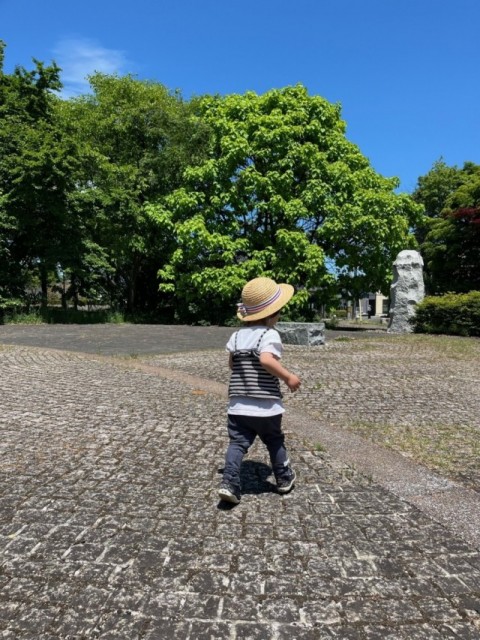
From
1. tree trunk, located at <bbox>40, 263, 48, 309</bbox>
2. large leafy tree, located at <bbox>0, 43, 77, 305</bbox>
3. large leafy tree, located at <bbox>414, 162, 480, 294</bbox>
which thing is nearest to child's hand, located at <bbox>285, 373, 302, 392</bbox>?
large leafy tree, located at <bbox>0, 43, 77, 305</bbox>

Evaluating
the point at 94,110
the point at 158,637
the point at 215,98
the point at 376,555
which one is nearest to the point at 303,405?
the point at 376,555

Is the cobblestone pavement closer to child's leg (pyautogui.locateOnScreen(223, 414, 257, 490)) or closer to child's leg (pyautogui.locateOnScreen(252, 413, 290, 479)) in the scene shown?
child's leg (pyautogui.locateOnScreen(252, 413, 290, 479))

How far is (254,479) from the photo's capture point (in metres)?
4.20

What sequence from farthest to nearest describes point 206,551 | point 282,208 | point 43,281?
point 43,281, point 282,208, point 206,551

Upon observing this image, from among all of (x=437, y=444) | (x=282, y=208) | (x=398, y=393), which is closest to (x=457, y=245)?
(x=282, y=208)

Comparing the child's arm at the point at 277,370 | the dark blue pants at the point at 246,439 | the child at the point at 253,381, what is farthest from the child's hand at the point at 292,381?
the dark blue pants at the point at 246,439

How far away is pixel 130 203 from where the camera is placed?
24344 mm

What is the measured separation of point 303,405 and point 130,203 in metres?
19.5

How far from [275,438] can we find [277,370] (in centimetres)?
59

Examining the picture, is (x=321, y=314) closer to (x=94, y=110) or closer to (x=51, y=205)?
(x=51, y=205)

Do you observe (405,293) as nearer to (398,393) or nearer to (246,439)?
(398,393)

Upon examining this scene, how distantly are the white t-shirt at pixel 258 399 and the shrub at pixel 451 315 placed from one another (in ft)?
52.1

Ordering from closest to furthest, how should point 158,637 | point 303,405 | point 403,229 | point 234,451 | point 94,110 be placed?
point 158,637
point 234,451
point 303,405
point 403,229
point 94,110

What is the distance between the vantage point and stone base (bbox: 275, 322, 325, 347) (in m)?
14.2
